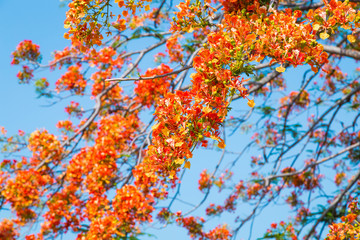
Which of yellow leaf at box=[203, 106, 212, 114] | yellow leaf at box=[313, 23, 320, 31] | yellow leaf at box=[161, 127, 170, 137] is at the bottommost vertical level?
yellow leaf at box=[161, 127, 170, 137]

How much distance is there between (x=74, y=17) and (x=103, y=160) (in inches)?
91.3

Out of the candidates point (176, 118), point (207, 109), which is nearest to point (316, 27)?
point (207, 109)

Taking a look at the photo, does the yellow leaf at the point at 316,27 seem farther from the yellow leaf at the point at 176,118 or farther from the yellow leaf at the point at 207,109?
the yellow leaf at the point at 176,118

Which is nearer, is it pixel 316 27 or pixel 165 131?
pixel 165 131

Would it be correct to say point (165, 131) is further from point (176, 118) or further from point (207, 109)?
point (207, 109)

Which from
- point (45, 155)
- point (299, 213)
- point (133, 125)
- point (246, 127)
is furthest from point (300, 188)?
point (45, 155)

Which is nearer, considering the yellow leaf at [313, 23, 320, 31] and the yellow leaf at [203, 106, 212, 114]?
the yellow leaf at [203, 106, 212, 114]

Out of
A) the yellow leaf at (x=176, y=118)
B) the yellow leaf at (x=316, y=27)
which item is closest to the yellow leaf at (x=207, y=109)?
the yellow leaf at (x=176, y=118)

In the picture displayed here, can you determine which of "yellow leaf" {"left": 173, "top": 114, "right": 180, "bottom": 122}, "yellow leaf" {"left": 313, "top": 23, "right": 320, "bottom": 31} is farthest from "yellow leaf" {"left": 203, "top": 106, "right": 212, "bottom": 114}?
"yellow leaf" {"left": 313, "top": 23, "right": 320, "bottom": 31}

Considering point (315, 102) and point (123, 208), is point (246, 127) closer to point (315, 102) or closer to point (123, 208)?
point (315, 102)

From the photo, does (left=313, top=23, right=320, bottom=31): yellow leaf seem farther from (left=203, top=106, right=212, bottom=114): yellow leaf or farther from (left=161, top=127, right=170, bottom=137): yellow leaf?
(left=161, top=127, right=170, bottom=137): yellow leaf

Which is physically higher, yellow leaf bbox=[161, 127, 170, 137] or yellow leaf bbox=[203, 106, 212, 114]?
yellow leaf bbox=[203, 106, 212, 114]

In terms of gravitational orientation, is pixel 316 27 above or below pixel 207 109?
Answer: above

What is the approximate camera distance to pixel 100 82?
5605 mm
